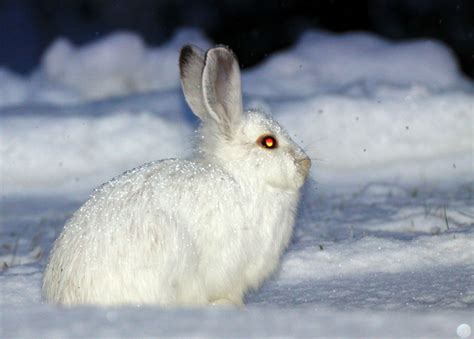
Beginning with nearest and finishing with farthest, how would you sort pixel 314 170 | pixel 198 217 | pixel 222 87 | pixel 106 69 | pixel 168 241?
pixel 168 241 < pixel 198 217 < pixel 222 87 < pixel 314 170 < pixel 106 69

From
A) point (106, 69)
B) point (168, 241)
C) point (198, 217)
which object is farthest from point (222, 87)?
point (106, 69)

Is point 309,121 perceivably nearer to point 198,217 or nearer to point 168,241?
point 198,217

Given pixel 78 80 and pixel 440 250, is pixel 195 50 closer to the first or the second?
pixel 440 250

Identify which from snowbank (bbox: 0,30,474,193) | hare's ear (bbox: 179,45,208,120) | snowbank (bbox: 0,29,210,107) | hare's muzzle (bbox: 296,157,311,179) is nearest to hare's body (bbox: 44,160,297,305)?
hare's muzzle (bbox: 296,157,311,179)

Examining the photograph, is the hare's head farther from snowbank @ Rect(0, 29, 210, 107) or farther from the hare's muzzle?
snowbank @ Rect(0, 29, 210, 107)

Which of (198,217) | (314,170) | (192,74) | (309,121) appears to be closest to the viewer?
(198,217)

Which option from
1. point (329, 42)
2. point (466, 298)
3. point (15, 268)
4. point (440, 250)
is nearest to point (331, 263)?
point (440, 250)
